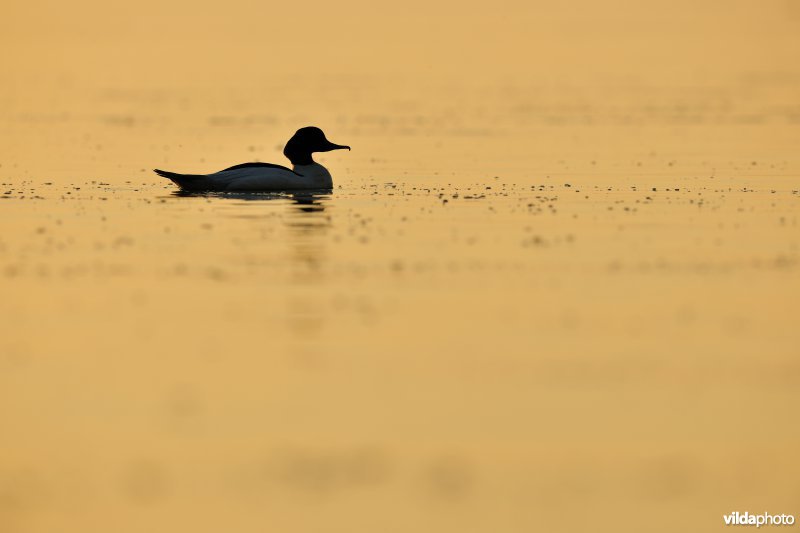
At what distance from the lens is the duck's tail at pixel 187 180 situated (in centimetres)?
2531

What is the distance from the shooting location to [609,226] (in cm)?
2105

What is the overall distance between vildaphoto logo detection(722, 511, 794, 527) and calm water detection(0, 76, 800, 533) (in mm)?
83

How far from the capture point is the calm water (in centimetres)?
1024

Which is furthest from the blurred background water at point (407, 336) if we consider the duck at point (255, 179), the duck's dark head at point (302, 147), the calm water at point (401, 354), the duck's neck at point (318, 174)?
the duck's dark head at point (302, 147)

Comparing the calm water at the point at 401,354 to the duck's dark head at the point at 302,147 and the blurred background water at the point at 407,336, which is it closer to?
the blurred background water at the point at 407,336

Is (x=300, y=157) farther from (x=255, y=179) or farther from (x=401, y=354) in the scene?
(x=401, y=354)

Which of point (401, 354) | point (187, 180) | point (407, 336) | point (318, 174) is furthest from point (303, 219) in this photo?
point (401, 354)

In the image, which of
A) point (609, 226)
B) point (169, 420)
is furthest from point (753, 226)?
point (169, 420)

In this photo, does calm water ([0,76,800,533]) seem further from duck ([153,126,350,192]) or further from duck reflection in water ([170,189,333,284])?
duck ([153,126,350,192])

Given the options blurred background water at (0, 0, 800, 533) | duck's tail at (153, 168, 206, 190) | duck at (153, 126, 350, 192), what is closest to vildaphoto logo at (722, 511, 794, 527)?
blurred background water at (0, 0, 800, 533)

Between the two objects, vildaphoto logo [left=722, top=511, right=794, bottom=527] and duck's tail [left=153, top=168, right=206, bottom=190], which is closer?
vildaphoto logo [left=722, top=511, right=794, bottom=527]

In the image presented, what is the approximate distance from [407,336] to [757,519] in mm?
4680

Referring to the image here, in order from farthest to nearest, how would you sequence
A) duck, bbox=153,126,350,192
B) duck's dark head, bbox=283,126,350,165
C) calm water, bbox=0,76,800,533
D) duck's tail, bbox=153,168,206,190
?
duck's dark head, bbox=283,126,350,165
duck, bbox=153,126,350,192
duck's tail, bbox=153,168,206,190
calm water, bbox=0,76,800,533

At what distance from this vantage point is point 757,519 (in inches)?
391
